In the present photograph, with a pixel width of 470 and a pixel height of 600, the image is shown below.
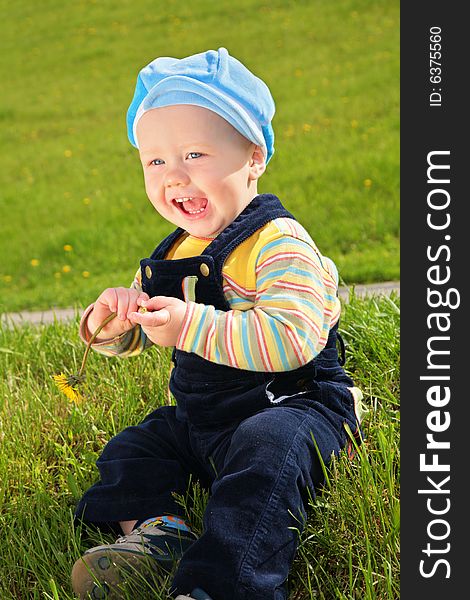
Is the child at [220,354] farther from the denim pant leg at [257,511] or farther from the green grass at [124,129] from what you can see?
the green grass at [124,129]

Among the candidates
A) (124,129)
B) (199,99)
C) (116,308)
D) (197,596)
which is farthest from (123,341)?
(124,129)

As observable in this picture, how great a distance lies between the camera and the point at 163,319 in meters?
2.21

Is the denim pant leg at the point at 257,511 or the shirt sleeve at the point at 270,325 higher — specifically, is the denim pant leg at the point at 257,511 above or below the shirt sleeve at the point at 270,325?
below

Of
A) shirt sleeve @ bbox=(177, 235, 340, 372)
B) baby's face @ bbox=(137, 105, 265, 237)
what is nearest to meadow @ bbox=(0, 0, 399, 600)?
shirt sleeve @ bbox=(177, 235, 340, 372)

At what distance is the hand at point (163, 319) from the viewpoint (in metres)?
2.21

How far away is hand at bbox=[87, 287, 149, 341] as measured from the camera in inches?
93.0

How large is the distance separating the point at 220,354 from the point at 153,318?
19 centimetres

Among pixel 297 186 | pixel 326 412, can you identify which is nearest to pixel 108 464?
pixel 326 412

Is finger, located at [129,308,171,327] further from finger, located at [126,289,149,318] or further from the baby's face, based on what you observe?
the baby's face

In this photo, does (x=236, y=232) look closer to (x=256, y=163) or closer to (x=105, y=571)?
(x=256, y=163)

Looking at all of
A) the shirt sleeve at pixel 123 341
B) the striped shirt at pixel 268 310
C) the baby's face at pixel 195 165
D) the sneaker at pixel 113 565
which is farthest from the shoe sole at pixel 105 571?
the baby's face at pixel 195 165

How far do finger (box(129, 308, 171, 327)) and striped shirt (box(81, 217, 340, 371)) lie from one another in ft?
0.18

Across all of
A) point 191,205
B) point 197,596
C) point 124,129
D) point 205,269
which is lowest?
point 197,596

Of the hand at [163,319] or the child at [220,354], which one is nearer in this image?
the child at [220,354]
